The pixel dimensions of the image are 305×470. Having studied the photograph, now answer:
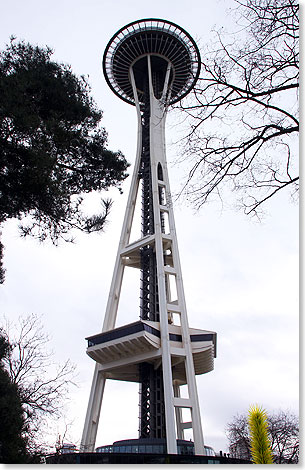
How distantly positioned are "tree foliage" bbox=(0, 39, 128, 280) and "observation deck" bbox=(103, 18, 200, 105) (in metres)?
26.9

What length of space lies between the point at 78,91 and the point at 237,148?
6.60 m

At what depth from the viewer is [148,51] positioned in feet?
128

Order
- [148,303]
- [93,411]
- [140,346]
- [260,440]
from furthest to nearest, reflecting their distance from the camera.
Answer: [148,303], [93,411], [140,346], [260,440]

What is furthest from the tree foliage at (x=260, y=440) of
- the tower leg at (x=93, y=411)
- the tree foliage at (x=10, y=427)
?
the tower leg at (x=93, y=411)

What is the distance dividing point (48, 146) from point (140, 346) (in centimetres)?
2017

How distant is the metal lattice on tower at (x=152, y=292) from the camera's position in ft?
89.2

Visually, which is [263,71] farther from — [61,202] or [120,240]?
[120,240]

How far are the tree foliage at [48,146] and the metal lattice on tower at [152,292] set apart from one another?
12239mm

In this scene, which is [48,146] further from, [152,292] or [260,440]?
[152,292]

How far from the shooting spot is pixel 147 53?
3909 centimetres

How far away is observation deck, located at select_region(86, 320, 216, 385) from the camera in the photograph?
27.2 metres

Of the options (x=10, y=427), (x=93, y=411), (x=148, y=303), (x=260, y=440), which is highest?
(x=148, y=303)

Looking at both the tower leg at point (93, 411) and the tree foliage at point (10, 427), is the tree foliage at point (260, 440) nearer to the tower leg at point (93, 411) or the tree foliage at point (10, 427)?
the tree foliage at point (10, 427)

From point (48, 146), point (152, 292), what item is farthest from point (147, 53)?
point (48, 146)
